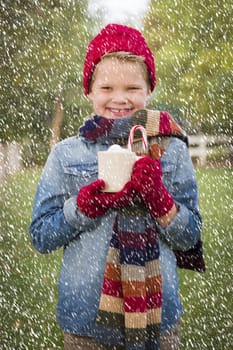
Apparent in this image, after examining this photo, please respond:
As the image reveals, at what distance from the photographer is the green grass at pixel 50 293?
14.5ft

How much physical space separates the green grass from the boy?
199cm

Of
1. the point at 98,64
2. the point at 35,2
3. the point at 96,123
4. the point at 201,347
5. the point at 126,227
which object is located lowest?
the point at 201,347

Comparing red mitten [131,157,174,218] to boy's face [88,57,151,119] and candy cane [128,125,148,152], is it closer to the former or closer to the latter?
candy cane [128,125,148,152]

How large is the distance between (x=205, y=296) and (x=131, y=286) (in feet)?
10.1

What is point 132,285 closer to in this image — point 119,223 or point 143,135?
point 119,223

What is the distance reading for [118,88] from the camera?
249 cm

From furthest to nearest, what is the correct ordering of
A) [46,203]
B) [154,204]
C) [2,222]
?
[2,222] < [46,203] < [154,204]

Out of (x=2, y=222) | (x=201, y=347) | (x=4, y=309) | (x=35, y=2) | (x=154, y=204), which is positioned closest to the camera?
(x=154, y=204)

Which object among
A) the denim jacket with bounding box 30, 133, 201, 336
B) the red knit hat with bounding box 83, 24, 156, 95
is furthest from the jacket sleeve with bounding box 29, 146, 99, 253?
the red knit hat with bounding box 83, 24, 156, 95

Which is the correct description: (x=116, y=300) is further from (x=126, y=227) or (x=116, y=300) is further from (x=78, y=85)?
(x=78, y=85)

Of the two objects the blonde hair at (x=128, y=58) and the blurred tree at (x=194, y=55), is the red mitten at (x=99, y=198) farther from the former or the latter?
the blurred tree at (x=194, y=55)

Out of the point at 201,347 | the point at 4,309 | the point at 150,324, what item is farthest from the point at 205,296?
the point at 150,324

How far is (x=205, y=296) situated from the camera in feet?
17.4

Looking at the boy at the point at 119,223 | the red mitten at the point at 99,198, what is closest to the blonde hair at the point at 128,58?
the boy at the point at 119,223
